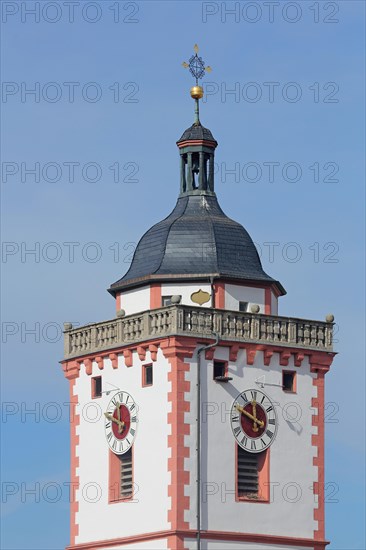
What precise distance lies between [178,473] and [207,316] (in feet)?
17.0

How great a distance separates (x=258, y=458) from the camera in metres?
103

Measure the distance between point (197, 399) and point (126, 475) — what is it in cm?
359

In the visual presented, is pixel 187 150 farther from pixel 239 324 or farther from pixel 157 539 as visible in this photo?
pixel 157 539

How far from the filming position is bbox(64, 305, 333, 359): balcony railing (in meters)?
102

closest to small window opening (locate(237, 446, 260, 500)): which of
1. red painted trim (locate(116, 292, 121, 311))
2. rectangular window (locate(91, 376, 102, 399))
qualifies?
rectangular window (locate(91, 376, 102, 399))

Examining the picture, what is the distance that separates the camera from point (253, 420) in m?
103

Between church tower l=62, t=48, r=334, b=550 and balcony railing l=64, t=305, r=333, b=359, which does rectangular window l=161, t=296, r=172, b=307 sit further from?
balcony railing l=64, t=305, r=333, b=359

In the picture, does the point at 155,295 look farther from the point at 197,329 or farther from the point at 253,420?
the point at 253,420

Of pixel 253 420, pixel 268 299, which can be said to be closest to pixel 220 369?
pixel 253 420

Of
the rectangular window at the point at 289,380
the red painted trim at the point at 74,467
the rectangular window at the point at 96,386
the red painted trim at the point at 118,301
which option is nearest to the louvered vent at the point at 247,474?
the rectangular window at the point at 289,380

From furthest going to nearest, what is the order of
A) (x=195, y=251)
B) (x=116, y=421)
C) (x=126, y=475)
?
(x=195, y=251), (x=116, y=421), (x=126, y=475)

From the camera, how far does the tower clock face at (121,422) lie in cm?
10344

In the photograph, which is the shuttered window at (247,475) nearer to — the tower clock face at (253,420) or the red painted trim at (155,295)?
the tower clock face at (253,420)

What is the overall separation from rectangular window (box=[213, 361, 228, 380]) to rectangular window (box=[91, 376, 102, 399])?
172 inches
